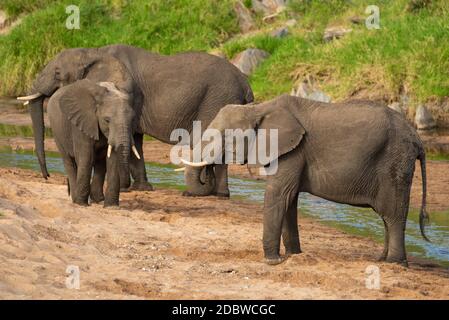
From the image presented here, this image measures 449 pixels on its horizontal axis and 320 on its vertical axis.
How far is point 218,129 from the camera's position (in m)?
9.69

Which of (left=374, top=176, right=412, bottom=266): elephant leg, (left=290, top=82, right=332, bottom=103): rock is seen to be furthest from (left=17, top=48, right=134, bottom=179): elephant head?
(left=290, top=82, right=332, bottom=103): rock

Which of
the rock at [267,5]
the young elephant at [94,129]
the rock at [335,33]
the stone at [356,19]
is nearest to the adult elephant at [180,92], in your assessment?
the young elephant at [94,129]

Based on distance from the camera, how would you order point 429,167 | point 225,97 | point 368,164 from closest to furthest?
point 368,164 < point 225,97 < point 429,167

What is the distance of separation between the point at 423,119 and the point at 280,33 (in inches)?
233

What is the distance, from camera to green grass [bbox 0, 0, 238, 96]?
25594 mm

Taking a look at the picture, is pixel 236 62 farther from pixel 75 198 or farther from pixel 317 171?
pixel 317 171

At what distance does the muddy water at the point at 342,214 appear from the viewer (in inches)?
456

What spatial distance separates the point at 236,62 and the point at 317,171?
44.7 ft

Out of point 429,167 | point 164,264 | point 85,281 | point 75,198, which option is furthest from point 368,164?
point 429,167

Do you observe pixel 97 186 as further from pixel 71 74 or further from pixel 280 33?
pixel 280 33

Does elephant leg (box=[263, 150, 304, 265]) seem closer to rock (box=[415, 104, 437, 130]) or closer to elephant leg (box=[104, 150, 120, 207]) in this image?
elephant leg (box=[104, 150, 120, 207])

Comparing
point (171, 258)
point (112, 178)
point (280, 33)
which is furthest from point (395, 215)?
point (280, 33)
